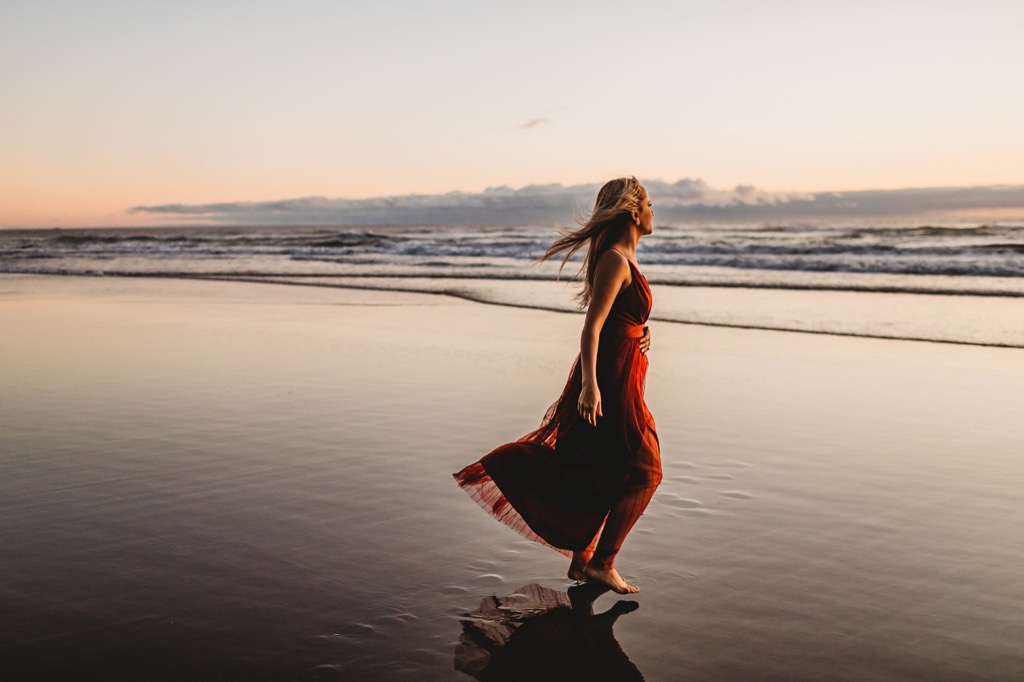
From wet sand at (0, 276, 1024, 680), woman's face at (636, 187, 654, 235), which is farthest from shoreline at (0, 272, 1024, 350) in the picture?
woman's face at (636, 187, 654, 235)

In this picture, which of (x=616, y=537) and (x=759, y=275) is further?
(x=759, y=275)

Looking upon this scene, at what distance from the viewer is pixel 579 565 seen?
3.88 metres

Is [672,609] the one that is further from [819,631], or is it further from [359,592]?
[359,592]

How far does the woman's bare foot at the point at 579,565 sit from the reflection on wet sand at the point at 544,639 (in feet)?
0.14

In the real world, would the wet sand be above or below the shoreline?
below

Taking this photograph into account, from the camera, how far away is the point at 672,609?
11.9 feet

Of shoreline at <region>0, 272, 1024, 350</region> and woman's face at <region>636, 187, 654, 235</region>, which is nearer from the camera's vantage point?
woman's face at <region>636, 187, 654, 235</region>

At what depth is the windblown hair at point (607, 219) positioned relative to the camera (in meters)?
3.75

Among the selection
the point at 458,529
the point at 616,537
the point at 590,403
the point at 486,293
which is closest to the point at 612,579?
the point at 616,537

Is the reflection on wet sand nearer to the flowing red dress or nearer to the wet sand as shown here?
the wet sand

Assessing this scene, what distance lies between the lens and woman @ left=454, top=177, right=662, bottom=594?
12.3ft

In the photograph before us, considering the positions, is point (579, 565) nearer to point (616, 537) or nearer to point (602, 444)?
point (616, 537)

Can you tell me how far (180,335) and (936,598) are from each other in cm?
960

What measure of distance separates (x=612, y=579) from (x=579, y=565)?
7.1 inches
